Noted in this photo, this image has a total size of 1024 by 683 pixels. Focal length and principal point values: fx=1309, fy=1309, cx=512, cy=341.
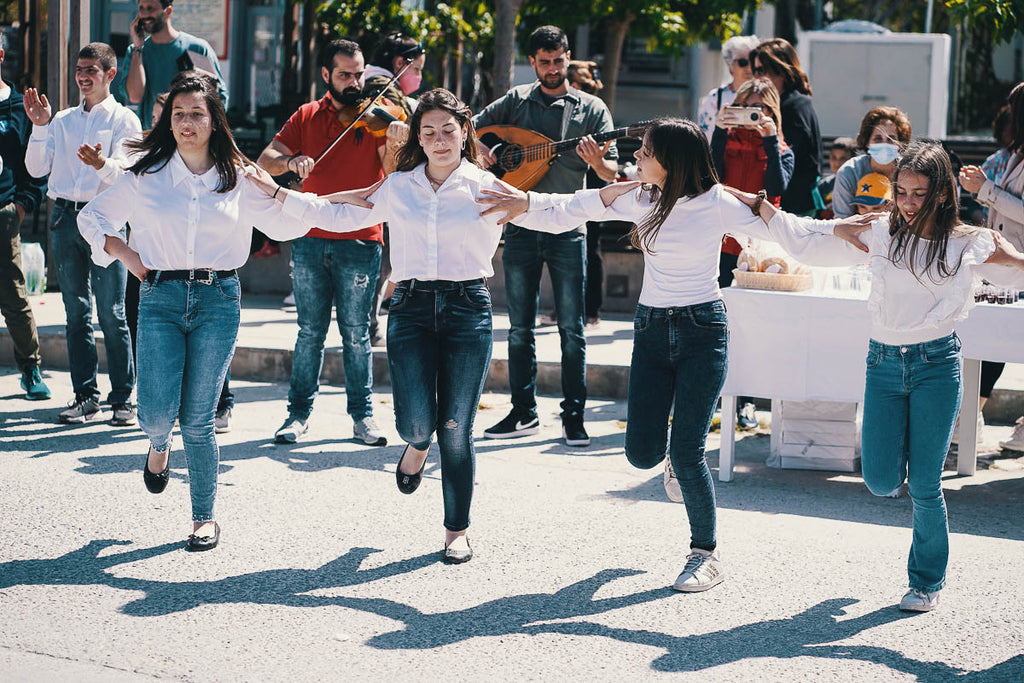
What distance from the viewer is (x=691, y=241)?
16.1 feet

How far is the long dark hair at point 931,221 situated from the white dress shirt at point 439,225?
1.26 meters

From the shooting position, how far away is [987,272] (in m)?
4.84

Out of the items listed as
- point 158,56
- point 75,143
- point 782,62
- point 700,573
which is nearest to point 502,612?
point 700,573

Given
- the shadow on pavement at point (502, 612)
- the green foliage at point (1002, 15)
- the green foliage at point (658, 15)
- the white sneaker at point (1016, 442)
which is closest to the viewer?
the shadow on pavement at point (502, 612)

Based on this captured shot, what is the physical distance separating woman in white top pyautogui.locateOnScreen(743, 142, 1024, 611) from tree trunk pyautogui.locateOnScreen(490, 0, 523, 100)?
29.1 ft

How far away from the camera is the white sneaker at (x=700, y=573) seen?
4.97m

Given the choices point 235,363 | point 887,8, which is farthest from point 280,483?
point 887,8

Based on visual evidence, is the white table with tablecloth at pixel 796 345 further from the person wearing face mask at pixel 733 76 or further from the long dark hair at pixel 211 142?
the long dark hair at pixel 211 142

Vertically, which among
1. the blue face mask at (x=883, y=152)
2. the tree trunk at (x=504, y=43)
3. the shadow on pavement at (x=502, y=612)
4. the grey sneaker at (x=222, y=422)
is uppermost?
the tree trunk at (x=504, y=43)

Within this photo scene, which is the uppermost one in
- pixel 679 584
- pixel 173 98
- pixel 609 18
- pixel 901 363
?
pixel 609 18

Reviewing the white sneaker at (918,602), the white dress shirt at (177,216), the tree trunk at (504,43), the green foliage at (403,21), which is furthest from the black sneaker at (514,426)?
the green foliage at (403,21)

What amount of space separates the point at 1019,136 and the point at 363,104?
11.3ft

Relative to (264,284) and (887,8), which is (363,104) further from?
(887,8)

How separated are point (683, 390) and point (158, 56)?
5069 mm
